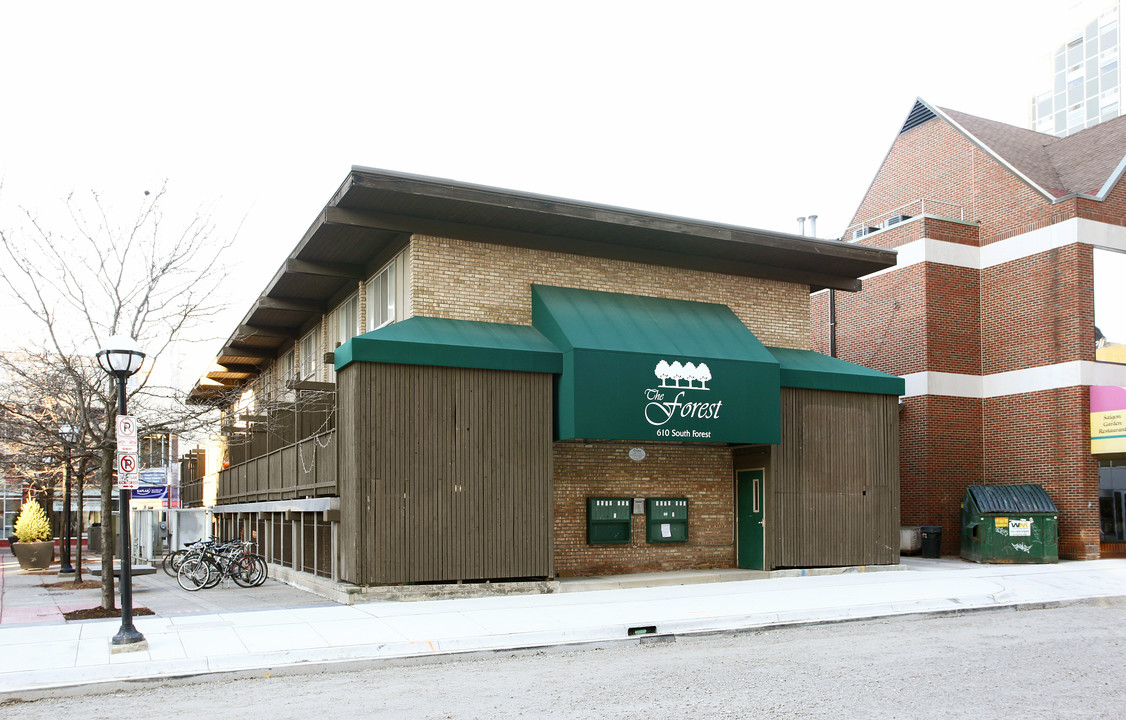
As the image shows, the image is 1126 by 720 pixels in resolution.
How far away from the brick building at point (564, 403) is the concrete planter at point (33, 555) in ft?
35.7

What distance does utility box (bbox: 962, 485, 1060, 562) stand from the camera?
2228cm

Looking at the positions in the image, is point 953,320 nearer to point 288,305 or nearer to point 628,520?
point 628,520

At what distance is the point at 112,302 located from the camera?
16.6 m

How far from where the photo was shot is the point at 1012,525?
22.5 m

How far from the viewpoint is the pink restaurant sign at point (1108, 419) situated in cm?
2203

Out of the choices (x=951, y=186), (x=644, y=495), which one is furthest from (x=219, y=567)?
(x=951, y=186)

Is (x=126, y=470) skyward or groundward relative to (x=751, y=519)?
skyward

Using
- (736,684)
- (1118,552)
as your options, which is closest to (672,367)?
(736,684)

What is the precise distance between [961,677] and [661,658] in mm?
3260

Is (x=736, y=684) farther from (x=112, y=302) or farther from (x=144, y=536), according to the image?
(x=144, y=536)

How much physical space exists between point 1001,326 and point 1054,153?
22.7 feet

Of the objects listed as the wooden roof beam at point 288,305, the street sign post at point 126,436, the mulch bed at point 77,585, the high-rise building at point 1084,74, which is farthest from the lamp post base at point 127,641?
the high-rise building at point 1084,74

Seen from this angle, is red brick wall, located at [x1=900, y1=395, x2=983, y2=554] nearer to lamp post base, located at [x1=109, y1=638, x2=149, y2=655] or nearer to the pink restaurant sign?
the pink restaurant sign

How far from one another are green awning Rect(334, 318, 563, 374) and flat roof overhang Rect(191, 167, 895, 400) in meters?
1.83
